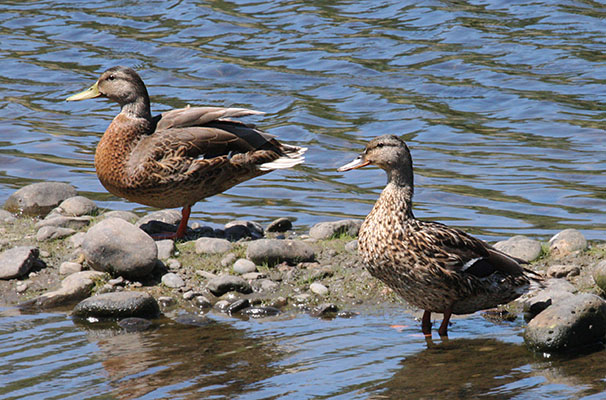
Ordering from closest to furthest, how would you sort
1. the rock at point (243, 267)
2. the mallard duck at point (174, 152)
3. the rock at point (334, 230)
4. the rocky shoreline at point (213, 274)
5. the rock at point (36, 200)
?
the rocky shoreline at point (213, 274) → the rock at point (243, 267) → the rock at point (334, 230) → the mallard duck at point (174, 152) → the rock at point (36, 200)

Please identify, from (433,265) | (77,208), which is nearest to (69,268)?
Result: (77,208)

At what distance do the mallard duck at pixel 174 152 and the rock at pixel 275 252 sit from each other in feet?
3.75

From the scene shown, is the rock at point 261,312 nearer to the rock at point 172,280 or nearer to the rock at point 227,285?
the rock at point 227,285

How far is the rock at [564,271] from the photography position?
7362 millimetres

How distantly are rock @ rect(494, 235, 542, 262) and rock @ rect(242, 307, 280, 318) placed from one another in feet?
6.36

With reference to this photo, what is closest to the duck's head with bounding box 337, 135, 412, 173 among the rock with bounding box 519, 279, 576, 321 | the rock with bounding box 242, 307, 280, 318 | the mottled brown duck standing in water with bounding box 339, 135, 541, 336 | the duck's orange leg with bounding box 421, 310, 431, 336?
the mottled brown duck standing in water with bounding box 339, 135, 541, 336

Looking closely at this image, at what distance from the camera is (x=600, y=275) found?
6.99 metres

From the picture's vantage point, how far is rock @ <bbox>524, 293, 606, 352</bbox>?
19.6ft

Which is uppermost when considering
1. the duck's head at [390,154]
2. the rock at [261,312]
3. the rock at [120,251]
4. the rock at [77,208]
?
the duck's head at [390,154]

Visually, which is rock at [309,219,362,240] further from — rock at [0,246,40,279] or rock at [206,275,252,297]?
rock at [0,246,40,279]

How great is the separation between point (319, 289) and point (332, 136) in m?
5.98

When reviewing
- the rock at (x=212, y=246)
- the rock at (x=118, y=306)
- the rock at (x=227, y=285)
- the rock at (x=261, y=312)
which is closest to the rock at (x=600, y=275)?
the rock at (x=261, y=312)

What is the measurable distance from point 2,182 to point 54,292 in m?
4.43

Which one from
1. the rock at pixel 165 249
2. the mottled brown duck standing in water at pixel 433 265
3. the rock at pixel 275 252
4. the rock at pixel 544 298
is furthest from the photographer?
the rock at pixel 165 249
